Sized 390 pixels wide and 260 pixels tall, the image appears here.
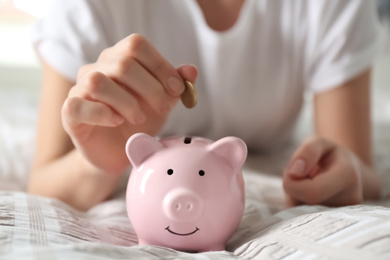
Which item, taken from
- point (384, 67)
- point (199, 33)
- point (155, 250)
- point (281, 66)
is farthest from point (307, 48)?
point (384, 67)

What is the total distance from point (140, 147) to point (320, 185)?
207 millimetres

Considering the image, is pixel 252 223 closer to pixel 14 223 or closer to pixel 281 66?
pixel 14 223

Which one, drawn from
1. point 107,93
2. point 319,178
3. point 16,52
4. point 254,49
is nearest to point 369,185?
point 319,178

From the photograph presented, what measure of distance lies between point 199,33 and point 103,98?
367 millimetres

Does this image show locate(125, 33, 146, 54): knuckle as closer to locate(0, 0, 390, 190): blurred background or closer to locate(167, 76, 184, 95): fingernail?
locate(167, 76, 184, 95): fingernail

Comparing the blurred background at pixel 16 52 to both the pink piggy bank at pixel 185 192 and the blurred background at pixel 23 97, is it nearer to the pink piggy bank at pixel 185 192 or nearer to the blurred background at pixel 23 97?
the blurred background at pixel 23 97

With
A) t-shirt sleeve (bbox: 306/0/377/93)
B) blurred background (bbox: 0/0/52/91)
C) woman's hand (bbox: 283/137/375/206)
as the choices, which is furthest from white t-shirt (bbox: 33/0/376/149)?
blurred background (bbox: 0/0/52/91)

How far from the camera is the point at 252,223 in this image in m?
0.50

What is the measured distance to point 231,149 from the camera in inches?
16.2

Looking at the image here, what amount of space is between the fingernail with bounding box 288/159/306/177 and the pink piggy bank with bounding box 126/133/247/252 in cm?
12

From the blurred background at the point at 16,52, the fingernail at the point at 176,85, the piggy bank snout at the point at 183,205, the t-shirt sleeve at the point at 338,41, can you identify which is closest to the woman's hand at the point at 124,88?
the fingernail at the point at 176,85

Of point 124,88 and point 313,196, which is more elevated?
point 124,88

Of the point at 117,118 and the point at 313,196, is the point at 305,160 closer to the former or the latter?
the point at 313,196

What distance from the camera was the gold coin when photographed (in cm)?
45
